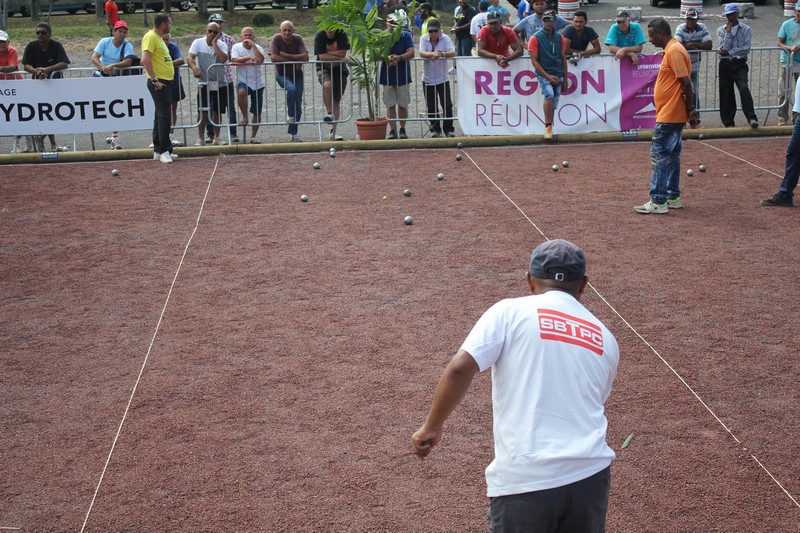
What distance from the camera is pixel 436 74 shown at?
54.9 feet

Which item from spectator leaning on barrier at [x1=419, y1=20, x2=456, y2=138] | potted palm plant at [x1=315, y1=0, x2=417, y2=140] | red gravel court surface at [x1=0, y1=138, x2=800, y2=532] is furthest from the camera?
spectator leaning on barrier at [x1=419, y1=20, x2=456, y2=138]

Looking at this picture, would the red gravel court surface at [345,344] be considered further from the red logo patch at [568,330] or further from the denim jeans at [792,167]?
the red logo patch at [568,330]

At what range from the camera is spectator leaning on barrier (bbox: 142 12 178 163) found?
1448 cm

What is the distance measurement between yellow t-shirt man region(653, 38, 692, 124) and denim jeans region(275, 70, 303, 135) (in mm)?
6941

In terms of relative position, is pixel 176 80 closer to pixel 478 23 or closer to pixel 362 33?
pixel 362 33

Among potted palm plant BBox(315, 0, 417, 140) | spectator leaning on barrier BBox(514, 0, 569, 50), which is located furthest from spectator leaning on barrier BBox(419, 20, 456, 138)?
spectator leaning on barrier BBox(514, 0, 569, 50)

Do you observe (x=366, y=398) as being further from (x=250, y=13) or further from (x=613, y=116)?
(x=250, y=13)

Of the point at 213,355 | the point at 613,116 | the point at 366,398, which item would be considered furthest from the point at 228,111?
the point at 366,398

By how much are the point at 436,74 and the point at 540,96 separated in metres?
1.84

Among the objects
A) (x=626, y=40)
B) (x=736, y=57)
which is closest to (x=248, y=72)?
(x=626, y=40)

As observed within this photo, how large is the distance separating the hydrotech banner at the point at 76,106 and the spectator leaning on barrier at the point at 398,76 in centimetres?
397

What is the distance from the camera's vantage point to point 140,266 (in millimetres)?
9711

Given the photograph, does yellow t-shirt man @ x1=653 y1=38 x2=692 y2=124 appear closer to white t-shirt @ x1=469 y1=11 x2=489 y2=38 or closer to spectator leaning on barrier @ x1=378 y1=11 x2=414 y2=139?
spectator leaning on barrier @ x1=378 y1=11 x2=414 y2=139

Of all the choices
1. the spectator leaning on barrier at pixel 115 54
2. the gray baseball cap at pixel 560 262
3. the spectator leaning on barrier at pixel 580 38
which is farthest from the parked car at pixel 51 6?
the gray baseball cap at pixel 560 262
